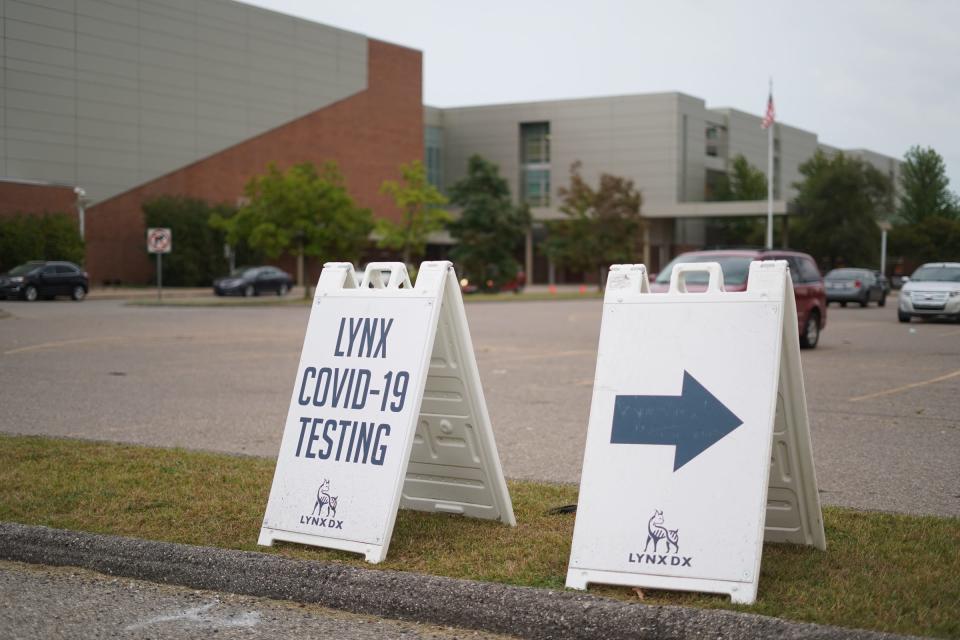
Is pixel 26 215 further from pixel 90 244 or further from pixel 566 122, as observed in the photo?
pixel 566 122

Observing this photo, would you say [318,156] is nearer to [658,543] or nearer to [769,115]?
[769,115]

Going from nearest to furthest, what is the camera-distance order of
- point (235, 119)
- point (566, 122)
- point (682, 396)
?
point (682, 396) → point (235, 119) → point (566, 122)

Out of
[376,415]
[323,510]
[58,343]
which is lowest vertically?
[58,343]

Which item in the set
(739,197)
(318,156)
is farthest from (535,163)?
(318,156)

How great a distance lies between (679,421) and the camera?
191 inches

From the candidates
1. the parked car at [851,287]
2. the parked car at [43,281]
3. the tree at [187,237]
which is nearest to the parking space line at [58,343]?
the parked car at [43,281]

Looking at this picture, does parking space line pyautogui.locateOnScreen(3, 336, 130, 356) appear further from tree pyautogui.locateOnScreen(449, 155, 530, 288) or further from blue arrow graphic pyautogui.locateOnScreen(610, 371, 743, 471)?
tree pyautogui.locateOnScreen(449, 155, 530, 288)

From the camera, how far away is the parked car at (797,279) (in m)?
18.7

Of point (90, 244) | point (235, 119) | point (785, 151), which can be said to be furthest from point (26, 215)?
point (785, 151)

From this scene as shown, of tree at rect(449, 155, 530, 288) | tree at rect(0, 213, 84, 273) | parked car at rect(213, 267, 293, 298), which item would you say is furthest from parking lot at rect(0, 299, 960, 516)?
tree at rect(449, 155, 530, 288)

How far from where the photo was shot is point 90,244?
2354 inches

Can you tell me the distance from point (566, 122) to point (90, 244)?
144 feet

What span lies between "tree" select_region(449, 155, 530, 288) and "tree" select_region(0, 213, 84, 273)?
23764mm

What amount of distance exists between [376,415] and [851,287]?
125 feet
